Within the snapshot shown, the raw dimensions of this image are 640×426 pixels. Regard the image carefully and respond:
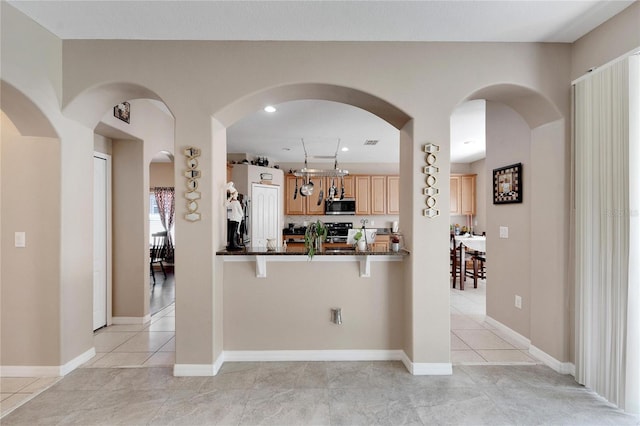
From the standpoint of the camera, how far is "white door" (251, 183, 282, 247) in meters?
6.67

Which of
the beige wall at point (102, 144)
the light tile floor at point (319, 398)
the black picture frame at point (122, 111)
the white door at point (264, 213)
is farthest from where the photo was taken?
the white door at point (264, 213)

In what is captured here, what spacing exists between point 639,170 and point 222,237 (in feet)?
10.4

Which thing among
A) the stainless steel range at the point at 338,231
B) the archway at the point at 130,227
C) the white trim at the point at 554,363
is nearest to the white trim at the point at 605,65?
the white trim at the point at 554,363

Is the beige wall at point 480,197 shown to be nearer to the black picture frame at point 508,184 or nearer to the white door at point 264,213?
the black picture frame at point 508,184

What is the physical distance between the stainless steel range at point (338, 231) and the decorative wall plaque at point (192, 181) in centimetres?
494

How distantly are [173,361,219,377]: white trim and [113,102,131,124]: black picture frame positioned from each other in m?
2.67

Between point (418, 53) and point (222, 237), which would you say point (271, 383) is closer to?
point (222, 237)

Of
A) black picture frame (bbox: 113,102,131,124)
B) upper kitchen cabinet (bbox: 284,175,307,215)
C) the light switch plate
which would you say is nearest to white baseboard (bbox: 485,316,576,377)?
the light switch plate

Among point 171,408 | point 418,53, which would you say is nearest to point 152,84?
point 418,53

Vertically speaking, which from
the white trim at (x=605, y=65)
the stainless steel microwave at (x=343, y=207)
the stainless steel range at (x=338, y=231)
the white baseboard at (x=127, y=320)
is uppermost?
the white trim at (x=605, y=65)

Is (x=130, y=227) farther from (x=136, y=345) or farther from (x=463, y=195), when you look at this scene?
A: (x=463, y=195)

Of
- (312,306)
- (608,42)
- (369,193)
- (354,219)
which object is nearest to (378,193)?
(369,193)

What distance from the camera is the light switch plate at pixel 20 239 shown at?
2703 mm

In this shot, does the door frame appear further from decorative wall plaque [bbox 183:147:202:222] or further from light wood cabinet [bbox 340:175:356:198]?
light wood cabinet [bbox 340:175:356:198]
